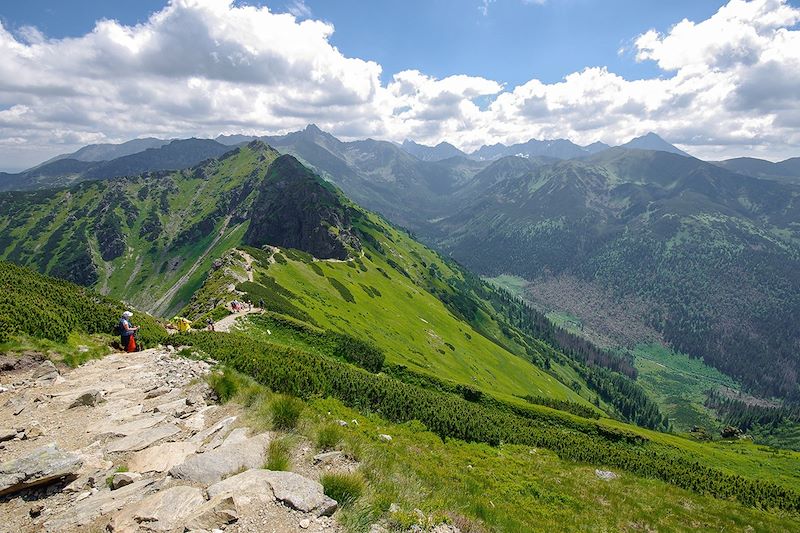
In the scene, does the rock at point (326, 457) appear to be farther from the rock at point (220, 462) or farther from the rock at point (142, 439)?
the rock at point (142, 439)

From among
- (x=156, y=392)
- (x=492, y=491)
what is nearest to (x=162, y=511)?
(x=156, y=392)

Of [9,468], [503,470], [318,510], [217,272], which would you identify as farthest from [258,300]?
[318,510]

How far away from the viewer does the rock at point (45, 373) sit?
19.8m

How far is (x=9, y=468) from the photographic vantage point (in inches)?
439

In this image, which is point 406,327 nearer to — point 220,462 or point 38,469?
point 220,462

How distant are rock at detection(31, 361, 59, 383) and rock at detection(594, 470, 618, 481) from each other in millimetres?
34023

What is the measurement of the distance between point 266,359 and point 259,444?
54.4ft

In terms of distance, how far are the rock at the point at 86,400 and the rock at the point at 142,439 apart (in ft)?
15.2

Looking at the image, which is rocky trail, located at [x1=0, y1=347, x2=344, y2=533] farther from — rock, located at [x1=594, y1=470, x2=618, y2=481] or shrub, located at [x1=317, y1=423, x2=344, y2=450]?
rock, located at [x1=594, y1=470, x2=618, y2=481]

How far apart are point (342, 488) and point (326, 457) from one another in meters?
2.30

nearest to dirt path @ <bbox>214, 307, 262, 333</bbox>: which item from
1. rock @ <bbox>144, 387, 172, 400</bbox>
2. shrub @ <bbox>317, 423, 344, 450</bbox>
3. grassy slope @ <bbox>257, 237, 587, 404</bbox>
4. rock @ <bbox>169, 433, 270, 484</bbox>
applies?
grassy slope @ <bbox>257, 237, 587, 404</bbox>

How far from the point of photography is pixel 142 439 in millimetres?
14055

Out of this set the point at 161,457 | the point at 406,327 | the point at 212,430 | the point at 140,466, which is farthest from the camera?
the point at 406,327

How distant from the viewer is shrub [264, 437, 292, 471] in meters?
11.2
